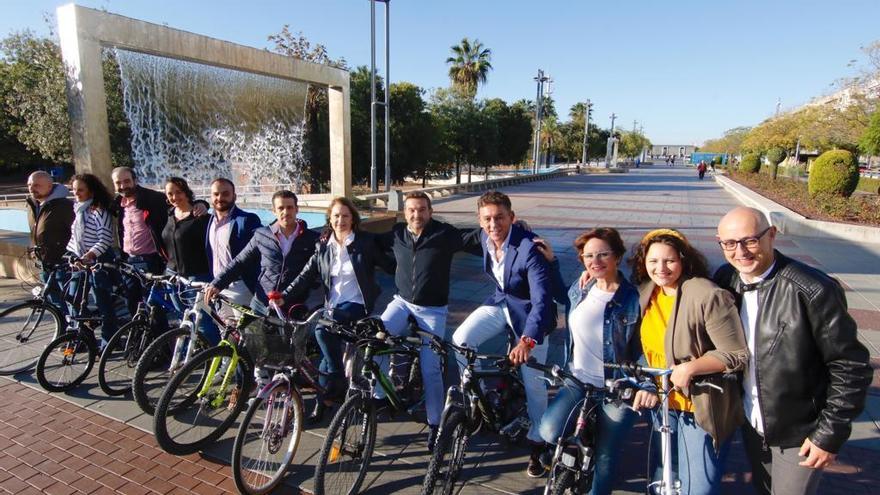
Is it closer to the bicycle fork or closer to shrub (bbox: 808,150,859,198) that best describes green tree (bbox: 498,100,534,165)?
shrub (bbox: 808,150,859,198)

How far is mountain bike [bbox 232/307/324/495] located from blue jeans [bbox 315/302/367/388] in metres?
0.45

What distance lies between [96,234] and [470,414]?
3.93m

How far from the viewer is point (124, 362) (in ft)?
14.3

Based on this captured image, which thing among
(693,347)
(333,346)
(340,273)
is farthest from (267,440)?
(693,347)

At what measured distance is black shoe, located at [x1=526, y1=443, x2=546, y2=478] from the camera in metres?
3.11

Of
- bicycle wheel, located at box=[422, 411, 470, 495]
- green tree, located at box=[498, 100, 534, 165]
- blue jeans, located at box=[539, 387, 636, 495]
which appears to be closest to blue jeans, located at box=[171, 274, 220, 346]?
bicycle wheel, located at box=[422, 411, 470, 495]

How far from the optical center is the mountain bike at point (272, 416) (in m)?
2.76

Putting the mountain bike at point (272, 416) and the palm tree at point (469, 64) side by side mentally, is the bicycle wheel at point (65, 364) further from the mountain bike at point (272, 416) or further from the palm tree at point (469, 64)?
the palm tree at point (469, 64)

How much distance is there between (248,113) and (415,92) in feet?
44.9

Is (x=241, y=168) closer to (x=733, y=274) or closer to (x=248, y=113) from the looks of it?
(x=248, y=113)

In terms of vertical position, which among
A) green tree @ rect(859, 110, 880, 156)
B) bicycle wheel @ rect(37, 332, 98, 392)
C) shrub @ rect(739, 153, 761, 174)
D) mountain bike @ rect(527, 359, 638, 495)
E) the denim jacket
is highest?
green tree @ rect(859, 110, 880, 156)

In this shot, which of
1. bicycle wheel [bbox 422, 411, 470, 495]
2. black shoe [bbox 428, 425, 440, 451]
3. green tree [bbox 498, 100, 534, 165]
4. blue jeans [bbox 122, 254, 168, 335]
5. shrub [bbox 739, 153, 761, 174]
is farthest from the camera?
shrub [bbox 739, 153, 761, 174]

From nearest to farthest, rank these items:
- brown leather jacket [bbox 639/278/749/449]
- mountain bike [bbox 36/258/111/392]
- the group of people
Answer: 1. the group of people
2. brown leather jacket [bbox 639/278/749/449]
3. mountain bike [bbox 36/258/111/392]

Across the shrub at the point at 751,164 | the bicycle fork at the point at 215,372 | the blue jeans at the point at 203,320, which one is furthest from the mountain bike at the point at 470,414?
the shrub at the point at 751,164
